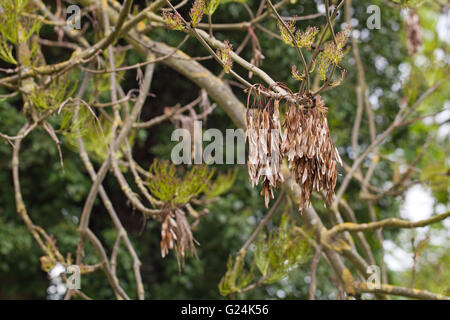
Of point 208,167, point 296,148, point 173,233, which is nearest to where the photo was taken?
point 296,148

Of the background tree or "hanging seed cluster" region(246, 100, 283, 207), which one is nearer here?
"hanging seed cluster" region(246, 100, 283, 207)

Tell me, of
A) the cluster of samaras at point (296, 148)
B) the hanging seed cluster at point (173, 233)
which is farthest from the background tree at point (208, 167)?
the cluster of samaras at point (296, 148)

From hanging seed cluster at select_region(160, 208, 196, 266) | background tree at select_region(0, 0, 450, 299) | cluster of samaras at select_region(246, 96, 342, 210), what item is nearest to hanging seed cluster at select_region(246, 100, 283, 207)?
cluster of samaras at select_region(246, 96, 342, 210)

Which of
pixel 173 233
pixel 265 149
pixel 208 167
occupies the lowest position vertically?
pixel 173 233

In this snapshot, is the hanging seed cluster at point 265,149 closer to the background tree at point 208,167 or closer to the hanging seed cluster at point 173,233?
the hanging seed cluster at point 173,233

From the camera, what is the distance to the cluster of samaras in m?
1.10

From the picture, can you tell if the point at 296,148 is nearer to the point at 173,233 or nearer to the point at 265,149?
the point at 265,149

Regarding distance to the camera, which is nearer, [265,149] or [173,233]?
[265,149]

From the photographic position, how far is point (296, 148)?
1.10 meters

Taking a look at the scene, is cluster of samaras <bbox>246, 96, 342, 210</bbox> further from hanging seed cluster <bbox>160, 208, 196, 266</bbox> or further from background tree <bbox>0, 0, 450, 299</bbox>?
background tree <bbox>0, 0, 450, 299</bbox>

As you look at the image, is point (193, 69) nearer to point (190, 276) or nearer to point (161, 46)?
point (161, 46)

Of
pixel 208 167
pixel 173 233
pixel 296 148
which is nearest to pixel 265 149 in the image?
pixel 296 148

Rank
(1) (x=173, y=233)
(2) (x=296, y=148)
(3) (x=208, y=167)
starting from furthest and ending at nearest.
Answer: (3) (x=208, y=167)
(1) (x=173, y=233)
(2) (x=296, y=148)
